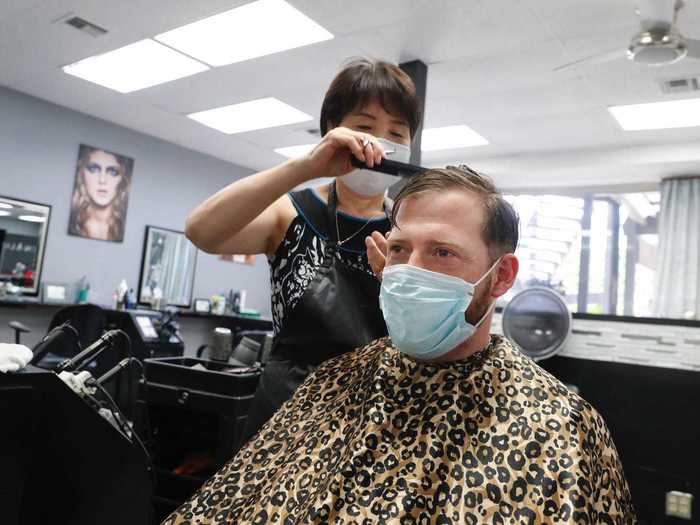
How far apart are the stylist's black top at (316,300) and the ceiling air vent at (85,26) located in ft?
12.1

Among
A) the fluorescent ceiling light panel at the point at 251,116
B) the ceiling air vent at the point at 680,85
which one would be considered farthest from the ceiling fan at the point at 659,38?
the fluorescent ceiling light panel at the point at 251,116

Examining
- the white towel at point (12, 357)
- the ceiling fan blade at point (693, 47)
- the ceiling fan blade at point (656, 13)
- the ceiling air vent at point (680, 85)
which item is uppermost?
the ceiling air vent at point (680, 85)

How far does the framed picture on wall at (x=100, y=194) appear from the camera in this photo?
20.6 ft

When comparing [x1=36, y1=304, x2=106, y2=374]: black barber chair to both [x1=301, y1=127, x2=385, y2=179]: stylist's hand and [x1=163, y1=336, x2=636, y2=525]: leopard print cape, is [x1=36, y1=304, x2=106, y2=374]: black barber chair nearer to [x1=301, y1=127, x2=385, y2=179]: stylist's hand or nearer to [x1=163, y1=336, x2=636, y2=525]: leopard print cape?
[x1=163, y1=336, x2=636, y2=525]: leopard print cape

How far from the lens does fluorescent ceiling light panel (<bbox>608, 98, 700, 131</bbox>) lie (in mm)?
4910

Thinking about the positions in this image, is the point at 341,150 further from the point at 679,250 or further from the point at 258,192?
→ the point at 679,250

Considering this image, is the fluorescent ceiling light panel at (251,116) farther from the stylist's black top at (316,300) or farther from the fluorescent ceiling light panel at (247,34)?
the stylist's black top at (316,300)

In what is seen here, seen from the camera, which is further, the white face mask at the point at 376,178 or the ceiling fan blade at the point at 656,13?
the ceiling fan blade at the point at 656,13

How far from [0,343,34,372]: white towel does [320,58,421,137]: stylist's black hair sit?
1.08 m

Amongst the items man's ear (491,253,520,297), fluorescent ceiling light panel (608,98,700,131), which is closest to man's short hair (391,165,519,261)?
man's ear (491,253,520,297)

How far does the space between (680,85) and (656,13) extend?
A: 162cm

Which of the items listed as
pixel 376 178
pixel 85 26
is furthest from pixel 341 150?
pixel 85 26

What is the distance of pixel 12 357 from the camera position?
1.58 meters

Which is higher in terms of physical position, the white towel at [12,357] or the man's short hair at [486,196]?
the man's short hair at [486,196]
